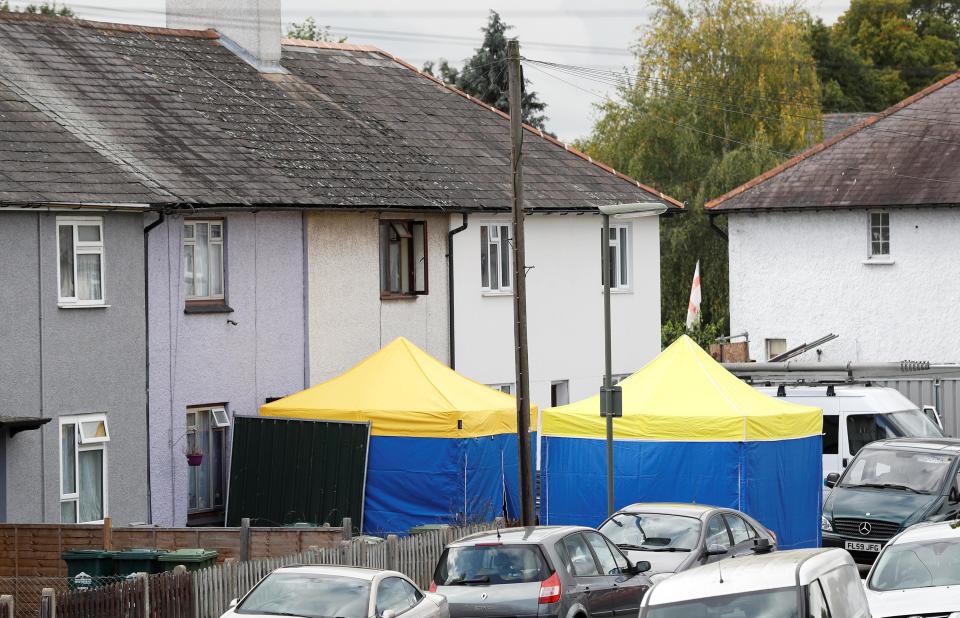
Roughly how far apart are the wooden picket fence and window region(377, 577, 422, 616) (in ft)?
9.96

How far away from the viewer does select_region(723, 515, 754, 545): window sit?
1930cm

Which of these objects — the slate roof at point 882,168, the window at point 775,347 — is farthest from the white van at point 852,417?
the window at point 775,347

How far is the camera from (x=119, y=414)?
24.1 meters

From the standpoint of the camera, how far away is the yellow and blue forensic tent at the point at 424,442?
24953 millimetres

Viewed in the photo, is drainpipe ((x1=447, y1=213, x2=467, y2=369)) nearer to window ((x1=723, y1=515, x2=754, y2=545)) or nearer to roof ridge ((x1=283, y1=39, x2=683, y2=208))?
roof ridge ((x1=283, y1=39, x2=683, y2=208))

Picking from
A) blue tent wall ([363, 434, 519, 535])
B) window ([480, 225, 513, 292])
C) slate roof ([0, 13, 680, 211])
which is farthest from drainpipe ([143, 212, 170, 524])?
window ([480, 225, 513, 292])

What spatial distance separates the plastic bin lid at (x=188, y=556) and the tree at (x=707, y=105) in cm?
3421

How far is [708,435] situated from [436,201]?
8176 millimetres

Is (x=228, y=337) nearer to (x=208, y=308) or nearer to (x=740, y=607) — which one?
(x=208, y=308)

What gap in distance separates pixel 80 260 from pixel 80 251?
0.15 m

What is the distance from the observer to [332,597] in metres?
15.2

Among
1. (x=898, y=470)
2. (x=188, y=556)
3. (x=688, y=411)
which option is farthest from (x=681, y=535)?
(x=898, y=470)

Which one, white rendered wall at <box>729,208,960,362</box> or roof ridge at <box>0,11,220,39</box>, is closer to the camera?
roof ridge at <box>0,11,220,39</box>

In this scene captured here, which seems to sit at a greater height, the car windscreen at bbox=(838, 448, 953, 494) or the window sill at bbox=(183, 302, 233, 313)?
the window sill at bbox=(183, 302, 233, 313)
